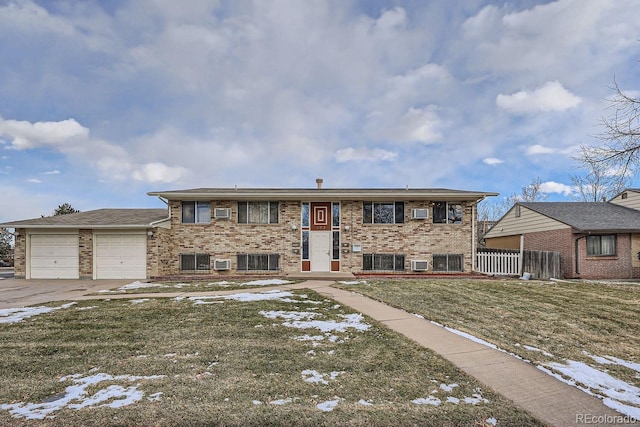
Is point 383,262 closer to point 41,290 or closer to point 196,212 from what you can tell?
point 196,212

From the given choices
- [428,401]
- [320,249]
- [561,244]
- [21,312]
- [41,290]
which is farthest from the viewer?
[561,244]

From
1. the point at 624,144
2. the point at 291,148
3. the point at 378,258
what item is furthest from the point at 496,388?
the point at 291,148

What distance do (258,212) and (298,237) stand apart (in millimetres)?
2015

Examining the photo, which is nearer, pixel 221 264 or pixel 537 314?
pixel 537 314

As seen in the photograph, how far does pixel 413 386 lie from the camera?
124 inches

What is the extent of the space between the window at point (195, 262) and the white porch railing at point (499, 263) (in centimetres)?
1152

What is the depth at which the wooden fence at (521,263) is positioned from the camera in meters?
13.2

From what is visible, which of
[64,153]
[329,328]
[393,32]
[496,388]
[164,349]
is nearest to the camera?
[496,388]

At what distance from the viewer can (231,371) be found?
3516mm

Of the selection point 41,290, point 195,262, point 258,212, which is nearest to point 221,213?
point 258,212

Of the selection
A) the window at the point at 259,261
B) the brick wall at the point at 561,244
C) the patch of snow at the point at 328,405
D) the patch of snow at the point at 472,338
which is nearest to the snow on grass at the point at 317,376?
the patch of snow at the point at 328,405

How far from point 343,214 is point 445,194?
4.24 metres

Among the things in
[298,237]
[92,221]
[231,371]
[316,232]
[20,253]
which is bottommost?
[231,371]

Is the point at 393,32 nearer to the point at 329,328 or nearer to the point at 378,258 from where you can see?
the point at 378,258
